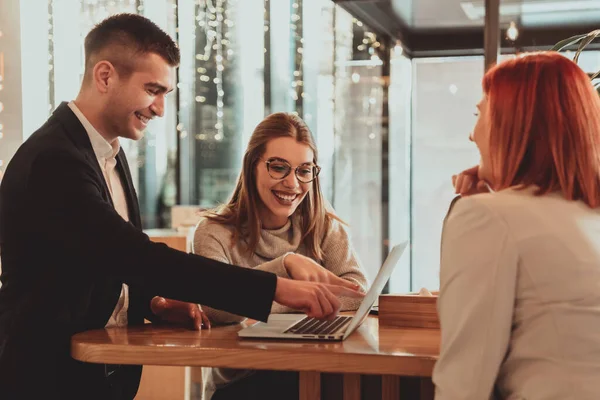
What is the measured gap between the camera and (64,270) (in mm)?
1853

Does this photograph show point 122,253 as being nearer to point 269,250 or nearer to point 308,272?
point 308,272

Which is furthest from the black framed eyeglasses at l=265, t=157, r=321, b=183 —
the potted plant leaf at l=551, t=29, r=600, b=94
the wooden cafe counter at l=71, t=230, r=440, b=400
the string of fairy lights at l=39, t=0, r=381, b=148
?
the string of fairy lights at l=39, t=0, r=381, b=148

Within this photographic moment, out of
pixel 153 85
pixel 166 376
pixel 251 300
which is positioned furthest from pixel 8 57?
pixel 251 300

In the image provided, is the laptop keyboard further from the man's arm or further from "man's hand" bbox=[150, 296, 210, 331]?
"man's hand" bbox=[150, 296, 210, 331]

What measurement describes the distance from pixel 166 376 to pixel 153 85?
9.69 ft

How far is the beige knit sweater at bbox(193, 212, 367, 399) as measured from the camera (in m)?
2.35

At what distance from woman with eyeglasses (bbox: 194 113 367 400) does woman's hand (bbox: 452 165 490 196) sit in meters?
0.60

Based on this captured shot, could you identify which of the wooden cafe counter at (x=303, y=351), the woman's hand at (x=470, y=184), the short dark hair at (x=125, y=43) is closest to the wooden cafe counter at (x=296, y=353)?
the wooden cafe counter at (x=303, y=351)

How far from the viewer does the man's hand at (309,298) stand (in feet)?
5.97

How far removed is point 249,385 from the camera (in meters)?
2.28

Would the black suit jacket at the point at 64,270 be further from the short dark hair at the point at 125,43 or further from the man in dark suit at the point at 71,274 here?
the short dark hair at the point at 125,43

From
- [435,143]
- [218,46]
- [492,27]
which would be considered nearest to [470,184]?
[492,27]

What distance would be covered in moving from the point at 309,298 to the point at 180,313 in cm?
44

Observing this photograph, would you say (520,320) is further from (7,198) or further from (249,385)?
(7,198)
